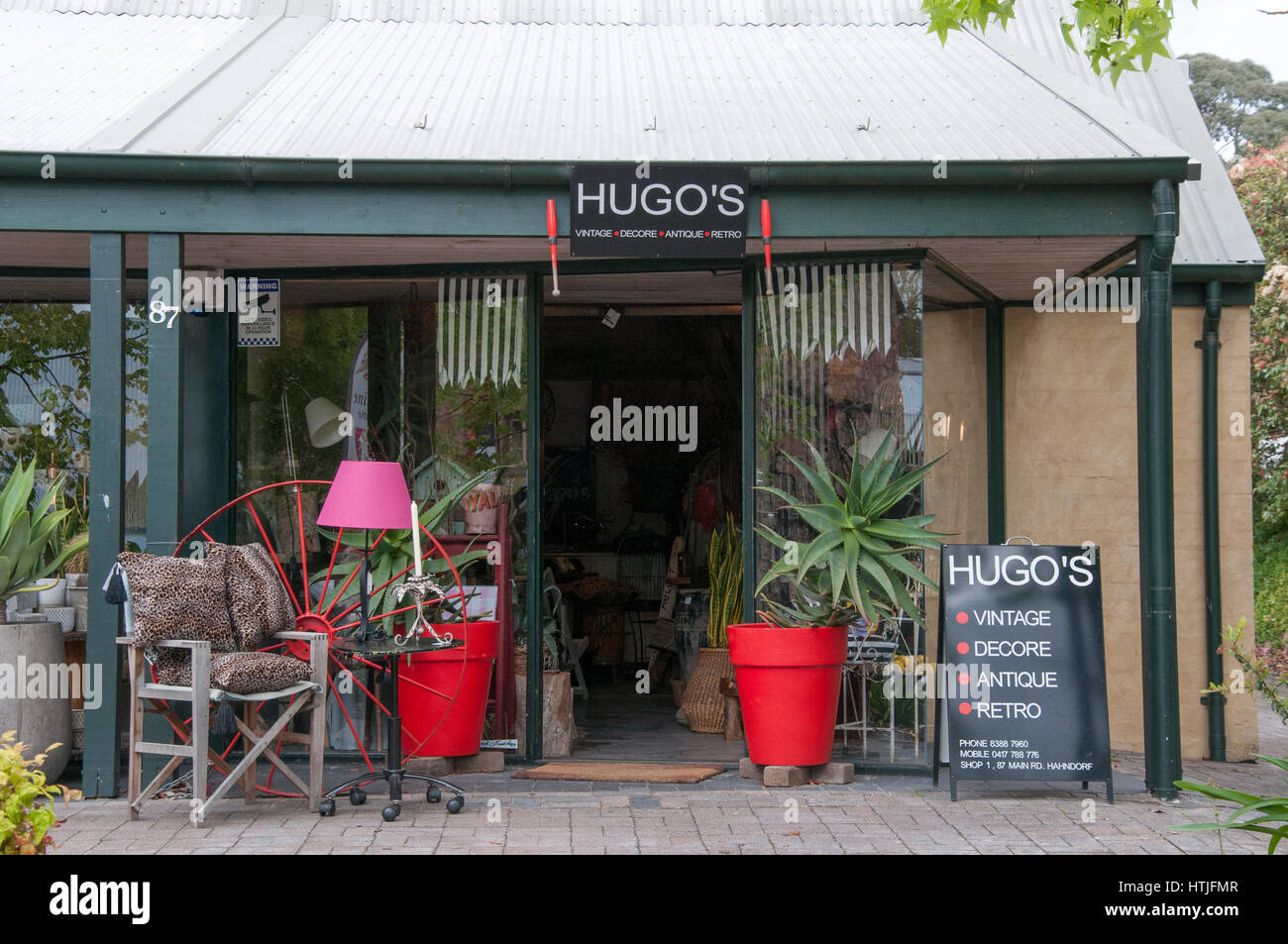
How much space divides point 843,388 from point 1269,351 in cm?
967

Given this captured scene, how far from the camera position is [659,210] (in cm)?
600

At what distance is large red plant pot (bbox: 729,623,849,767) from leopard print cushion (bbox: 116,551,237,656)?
2.46 m

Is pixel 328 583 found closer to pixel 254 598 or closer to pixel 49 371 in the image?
pixel 254 598

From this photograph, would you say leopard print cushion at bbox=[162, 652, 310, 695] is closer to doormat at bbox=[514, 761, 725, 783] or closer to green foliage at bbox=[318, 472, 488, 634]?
green foliage at bbox=[318, 472, 488, 634]

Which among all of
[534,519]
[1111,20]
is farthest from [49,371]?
[1111,20]

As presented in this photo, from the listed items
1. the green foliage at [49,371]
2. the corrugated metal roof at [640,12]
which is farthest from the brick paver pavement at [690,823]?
the corrugated metal roof at [640,12]

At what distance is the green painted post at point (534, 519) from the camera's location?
6.69 meters

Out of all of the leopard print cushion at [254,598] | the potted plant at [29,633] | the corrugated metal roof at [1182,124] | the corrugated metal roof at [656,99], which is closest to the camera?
the leopard print cushion at [254,598]

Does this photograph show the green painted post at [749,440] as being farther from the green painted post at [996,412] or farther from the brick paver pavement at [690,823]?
the green painted post at [996,412]

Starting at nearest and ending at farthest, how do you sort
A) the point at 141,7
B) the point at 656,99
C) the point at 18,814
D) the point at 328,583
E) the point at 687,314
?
the point at 18,814
the point at 328,583
the point at 656,99
the point at 687,314
the point at 141,7

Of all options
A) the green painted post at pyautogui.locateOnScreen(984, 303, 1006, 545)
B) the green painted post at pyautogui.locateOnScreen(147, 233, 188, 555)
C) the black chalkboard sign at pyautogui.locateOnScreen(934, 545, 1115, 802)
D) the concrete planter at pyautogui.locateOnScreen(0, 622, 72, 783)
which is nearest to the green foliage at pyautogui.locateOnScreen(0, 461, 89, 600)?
the concrete planter at pyautogui.locateOnScreen(0, 622, 72, 783)

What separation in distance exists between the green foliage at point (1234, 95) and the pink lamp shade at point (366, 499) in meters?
31.1

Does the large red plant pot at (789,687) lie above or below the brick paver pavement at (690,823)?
above

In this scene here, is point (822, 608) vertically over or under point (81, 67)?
under
